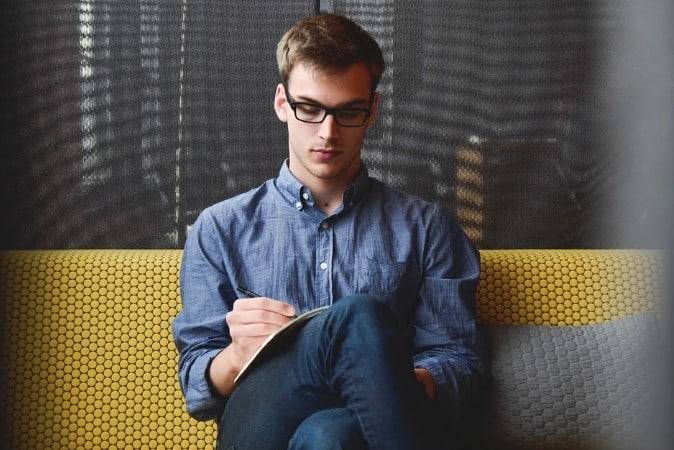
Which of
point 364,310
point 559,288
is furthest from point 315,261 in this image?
point 559,288

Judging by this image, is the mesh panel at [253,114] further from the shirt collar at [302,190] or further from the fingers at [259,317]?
the fingers at [259,317]

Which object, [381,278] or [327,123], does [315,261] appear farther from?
[327,123]

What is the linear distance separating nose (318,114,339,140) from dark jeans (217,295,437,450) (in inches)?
11.0

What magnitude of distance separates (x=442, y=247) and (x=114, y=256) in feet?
1.70

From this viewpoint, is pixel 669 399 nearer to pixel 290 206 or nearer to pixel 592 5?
pixel 290 206

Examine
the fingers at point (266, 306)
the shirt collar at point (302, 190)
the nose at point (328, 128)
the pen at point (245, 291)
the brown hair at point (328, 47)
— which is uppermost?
the brown hair at point (328, 47)

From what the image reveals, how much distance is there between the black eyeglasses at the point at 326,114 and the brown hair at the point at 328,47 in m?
0.05

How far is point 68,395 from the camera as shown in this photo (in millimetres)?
1149

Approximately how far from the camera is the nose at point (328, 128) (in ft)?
3.33

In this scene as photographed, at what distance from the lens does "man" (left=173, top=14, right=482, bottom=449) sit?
88 centimetres

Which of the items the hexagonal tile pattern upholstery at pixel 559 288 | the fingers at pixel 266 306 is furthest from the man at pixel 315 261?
the hexagonal tile pattern upholstery at pixel 559 288

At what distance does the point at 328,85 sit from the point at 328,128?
6 cm

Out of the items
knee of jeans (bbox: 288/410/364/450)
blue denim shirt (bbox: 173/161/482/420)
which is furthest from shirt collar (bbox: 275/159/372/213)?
knee of jeans (bbox: 288/410/364/450)

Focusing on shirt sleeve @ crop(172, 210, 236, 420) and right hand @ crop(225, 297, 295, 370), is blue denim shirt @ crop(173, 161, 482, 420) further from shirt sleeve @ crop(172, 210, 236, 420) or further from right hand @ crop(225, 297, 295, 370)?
right hand @ crop(225, 297, 295, 370)
